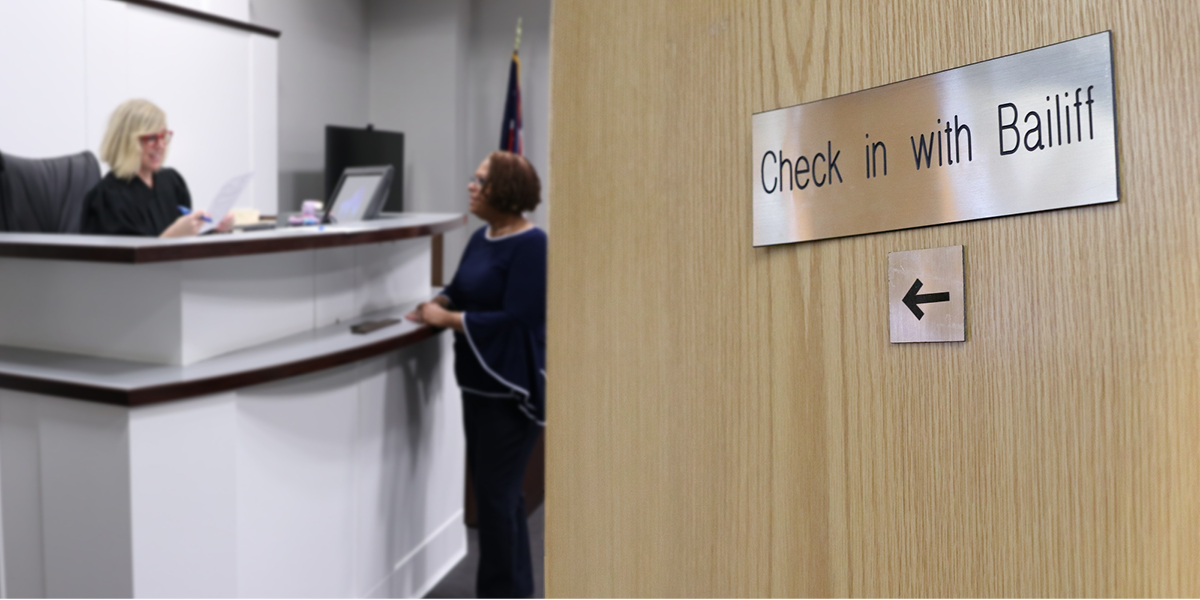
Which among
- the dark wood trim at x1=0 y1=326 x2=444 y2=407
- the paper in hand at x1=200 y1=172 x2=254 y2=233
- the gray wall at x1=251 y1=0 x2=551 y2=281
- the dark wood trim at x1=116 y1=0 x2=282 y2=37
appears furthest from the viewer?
the gray wall at x1=251 y1=0 x2=551 y2=281

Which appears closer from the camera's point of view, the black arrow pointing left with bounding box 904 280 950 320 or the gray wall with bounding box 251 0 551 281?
the black arrow pointing left with bounding box 904 280 950 320

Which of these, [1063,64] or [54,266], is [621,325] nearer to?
[1063,64]

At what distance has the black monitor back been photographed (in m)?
5.32

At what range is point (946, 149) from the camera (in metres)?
0.45

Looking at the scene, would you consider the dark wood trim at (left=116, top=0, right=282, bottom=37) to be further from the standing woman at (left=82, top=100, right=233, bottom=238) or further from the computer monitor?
the computer monitor

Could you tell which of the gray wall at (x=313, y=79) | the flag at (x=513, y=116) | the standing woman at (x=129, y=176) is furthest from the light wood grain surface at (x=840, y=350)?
the gray wall at (x=313, y=79)

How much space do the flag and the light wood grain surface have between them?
15.5 feet

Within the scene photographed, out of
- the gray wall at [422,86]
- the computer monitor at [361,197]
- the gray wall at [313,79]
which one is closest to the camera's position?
the computer monitor at [361,197]

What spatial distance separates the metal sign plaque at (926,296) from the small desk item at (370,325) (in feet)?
6.15

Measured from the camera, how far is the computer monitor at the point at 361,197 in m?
2.88

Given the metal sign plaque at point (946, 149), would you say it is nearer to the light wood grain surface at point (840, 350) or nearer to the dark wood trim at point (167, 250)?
the light wood grain surface at point (840, 350)

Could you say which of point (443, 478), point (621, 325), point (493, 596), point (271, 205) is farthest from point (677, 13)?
point (271, 205)

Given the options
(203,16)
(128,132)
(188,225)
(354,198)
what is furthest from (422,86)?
(188,225)

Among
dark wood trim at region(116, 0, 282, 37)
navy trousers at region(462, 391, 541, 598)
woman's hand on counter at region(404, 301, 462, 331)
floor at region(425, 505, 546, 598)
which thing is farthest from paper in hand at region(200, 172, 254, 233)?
dark wood trim at region(116, 0, 282, 37)
